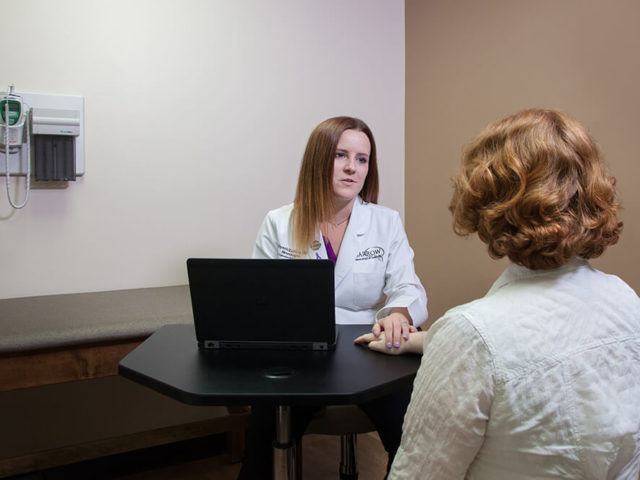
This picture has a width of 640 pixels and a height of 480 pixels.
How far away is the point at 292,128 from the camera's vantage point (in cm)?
260

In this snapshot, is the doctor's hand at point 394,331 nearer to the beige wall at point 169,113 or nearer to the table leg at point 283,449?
the table leg at point 283,449

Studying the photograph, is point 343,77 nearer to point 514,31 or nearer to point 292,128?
point 292,128

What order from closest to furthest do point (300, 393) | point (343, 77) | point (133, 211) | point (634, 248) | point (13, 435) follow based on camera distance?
point (300, 393), point (634, 248), point (13, 435), point (133, 211), point (343, 77)

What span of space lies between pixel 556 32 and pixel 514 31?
0.20m

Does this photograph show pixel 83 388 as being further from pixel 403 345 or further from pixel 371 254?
pixel 403 345

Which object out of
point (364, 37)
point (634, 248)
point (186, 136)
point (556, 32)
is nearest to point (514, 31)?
point (556, 32)

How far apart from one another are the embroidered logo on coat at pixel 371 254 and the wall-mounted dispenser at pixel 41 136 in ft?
3.46

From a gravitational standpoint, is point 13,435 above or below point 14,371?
below

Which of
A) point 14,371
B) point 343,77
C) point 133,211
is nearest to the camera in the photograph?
point 14,371

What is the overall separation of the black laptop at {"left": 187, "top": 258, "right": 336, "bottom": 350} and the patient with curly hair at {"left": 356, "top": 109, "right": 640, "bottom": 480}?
40cm

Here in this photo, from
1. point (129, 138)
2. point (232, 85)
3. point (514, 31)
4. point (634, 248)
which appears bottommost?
point (634, 248)

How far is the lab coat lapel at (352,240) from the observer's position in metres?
1.79

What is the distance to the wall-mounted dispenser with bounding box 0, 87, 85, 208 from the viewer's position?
1.98 m

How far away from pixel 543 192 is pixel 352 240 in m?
1.05
